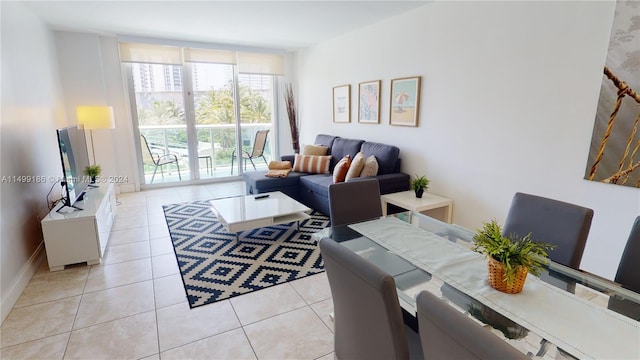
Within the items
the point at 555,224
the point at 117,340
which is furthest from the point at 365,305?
the point at 117,340

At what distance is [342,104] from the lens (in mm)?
4863

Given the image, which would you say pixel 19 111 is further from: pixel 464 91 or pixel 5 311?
pixel 464 91

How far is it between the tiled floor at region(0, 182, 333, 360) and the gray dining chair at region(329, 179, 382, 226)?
657mm

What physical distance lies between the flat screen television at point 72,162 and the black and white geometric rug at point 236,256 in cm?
97

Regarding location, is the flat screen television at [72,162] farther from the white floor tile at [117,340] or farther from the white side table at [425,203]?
the white side table at [425,203]

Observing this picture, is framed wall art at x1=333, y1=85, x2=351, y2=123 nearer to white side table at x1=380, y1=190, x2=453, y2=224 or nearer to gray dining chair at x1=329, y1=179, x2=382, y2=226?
white side table at x1=380, y1=190, x2=453, y2=224

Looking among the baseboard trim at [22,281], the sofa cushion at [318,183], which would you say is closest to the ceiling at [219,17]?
the sofa cushion at [318,183]

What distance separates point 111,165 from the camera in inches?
198

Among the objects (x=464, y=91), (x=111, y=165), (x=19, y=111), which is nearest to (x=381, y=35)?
(x=464, y=91)

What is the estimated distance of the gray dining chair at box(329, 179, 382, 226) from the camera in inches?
81.6

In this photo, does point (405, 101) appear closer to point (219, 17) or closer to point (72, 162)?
point (219, 17)

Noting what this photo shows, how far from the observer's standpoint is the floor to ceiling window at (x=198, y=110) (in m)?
5.21

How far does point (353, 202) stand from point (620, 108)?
1.83m

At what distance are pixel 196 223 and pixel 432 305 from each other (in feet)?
11.6
